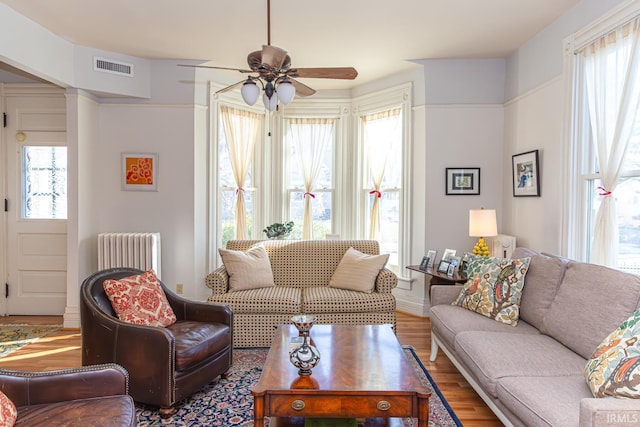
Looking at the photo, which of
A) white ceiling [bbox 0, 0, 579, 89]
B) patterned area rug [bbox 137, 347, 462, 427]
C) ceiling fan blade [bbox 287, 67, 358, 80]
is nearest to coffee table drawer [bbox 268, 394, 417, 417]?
patterned area rug [bbox 137, 347, 462, 427]

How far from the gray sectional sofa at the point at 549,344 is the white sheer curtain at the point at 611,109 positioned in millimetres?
354

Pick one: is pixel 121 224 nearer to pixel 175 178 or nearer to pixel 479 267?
pixel 175 178

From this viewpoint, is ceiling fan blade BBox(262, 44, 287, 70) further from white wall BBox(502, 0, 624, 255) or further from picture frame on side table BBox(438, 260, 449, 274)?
picture frame on side table BBox(438, 260, 449, 274)

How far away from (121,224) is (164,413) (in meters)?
2.70

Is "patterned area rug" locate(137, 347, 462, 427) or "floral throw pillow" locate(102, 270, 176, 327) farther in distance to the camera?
"floral throw pillow" locate(102, 270, 176, 327)

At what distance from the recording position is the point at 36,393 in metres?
1.80

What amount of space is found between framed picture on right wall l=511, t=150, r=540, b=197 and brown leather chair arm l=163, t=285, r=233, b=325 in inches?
114

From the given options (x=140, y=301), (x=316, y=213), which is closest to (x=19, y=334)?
(x=140, y=301)

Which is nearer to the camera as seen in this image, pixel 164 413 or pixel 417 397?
pixel 417 397

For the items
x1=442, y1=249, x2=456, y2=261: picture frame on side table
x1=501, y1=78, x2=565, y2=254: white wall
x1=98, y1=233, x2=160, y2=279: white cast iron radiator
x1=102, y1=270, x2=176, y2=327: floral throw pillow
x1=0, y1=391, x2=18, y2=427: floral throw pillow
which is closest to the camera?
x1=0, y1=391, x2=18, y2=427: floral throw pillow

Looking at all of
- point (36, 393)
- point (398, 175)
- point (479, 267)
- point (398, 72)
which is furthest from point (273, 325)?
point (398, 72)

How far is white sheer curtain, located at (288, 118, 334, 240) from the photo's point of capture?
5496mm

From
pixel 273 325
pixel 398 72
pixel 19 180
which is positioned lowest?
pixel 273 325

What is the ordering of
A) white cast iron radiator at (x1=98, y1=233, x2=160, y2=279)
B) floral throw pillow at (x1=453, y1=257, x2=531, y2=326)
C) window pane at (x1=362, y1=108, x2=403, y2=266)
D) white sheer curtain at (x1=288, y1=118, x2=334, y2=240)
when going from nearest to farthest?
floral throw pillow at (x1=453, y1=257, x2=531, y2=326) < white cast iron radiator at (x1=98, y1=233, x2=160, y2=279) < window pane at (x1=362, y1=108, x2=403, y2=266) < white sheer curtain at (x1=288, y1=118, x2=334, y2=240)
